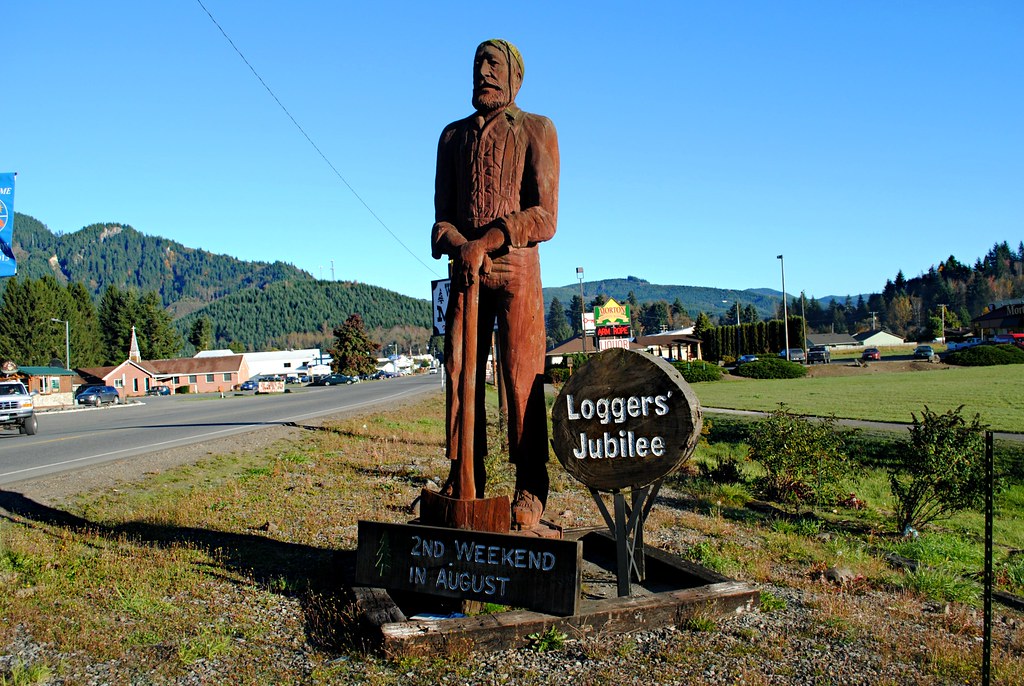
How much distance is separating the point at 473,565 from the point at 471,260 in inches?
84.9

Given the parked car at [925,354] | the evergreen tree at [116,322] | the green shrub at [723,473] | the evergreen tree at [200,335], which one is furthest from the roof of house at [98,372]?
the green shrub at [723,473]

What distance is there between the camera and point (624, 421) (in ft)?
17.7

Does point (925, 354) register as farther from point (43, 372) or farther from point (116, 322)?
point (116, 322)

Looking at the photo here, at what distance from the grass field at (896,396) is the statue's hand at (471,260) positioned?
61.3 ft

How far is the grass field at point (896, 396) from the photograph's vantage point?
1035 inches

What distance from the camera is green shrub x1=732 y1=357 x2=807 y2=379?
187 feet

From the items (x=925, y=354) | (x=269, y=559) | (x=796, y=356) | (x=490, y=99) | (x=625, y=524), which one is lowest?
(x=269, y=559)

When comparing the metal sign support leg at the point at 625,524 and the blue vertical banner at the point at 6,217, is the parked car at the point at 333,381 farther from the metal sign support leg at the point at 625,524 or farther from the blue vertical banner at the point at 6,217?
the metal sign support leg at the point at 625,524

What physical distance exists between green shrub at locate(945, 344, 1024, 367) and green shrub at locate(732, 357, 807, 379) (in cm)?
1135

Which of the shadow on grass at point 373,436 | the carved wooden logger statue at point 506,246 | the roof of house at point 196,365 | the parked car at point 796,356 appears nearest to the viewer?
the carved wooden logger statue at point 506,246

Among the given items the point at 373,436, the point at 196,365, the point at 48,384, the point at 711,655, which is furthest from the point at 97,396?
the point at 711,655

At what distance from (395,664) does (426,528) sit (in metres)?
1.02

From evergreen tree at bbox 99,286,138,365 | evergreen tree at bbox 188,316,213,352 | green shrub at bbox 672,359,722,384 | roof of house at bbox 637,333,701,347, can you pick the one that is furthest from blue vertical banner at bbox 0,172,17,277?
evergreen tree at bbox 188,316,213,352

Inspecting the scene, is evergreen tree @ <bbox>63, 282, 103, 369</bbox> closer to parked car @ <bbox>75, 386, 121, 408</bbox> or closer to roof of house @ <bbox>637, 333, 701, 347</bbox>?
parked car @ <bbox>75, 386, 121, 408</bbox>
